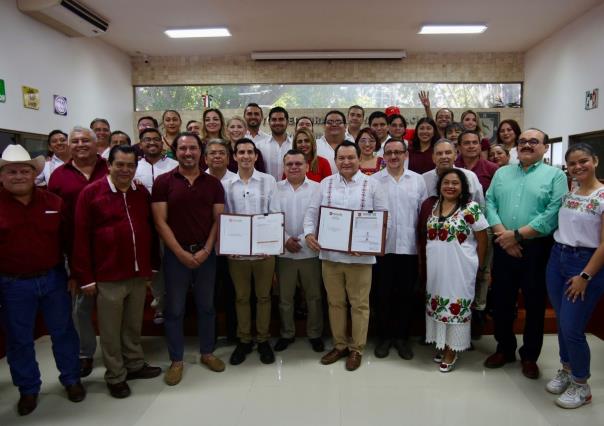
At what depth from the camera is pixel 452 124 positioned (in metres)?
4.33

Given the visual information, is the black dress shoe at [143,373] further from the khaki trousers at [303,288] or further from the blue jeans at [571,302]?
the blue jeans at [571,302]

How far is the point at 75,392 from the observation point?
2820 millimetres

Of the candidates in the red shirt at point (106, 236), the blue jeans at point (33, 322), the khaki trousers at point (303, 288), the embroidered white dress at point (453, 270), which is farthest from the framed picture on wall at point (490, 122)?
the blue jeans at point (33, 322)

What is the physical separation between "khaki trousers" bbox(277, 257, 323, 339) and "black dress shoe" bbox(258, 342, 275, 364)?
0.21 meters

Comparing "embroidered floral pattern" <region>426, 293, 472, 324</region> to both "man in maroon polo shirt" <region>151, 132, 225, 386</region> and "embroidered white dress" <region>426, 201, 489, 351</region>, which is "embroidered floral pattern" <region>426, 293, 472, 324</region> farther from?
"man in maroon polo shirt" <region>151, 132, 225, 386</region>

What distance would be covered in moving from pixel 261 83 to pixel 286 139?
504 cm

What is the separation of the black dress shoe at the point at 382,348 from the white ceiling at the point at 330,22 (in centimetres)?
478

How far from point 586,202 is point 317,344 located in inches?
87.6

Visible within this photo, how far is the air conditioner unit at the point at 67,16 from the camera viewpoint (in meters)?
5.47

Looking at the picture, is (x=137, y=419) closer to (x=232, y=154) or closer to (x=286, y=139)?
(x=232, y=154)

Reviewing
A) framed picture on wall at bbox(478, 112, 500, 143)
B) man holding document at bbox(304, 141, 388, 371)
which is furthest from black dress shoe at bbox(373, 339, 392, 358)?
framed picture on wall at bbox(478, 112, 500, 143)

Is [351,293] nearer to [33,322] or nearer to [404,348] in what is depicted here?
[404,348]

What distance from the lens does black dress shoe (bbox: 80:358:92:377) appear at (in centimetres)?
316

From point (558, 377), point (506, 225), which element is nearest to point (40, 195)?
point (506, 225)
